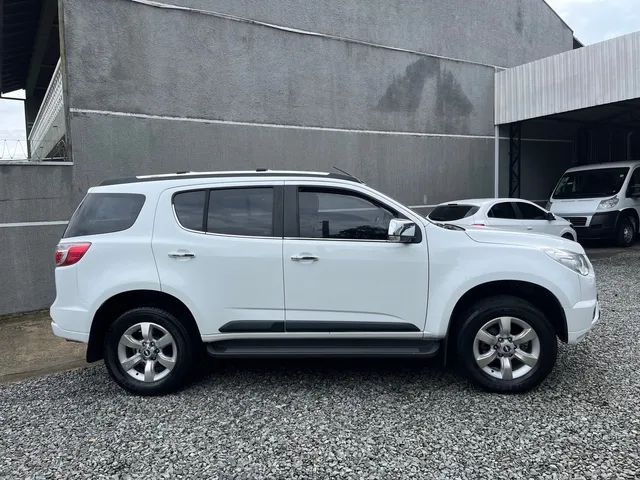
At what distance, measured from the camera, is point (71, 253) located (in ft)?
14.4

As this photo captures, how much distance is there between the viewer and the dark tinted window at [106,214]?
4449 mm

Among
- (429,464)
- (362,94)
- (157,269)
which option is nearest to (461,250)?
(429,464)

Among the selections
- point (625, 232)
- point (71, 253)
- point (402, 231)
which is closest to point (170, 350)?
point (71, 253)

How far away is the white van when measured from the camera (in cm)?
1259

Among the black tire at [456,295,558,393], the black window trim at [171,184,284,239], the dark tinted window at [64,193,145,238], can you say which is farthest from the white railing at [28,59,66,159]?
the black tire at [456,295,558,393]

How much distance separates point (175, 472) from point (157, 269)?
1.71 metres

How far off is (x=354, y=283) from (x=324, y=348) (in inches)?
23.8

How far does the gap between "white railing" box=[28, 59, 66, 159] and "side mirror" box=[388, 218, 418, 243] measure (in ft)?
20.8

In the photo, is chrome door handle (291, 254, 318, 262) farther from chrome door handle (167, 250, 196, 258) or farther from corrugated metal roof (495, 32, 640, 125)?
corrugated metal roof (495, 32, 640, 125)

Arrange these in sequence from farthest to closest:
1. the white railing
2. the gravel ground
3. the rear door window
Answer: the rear door window → the white railing → the gravel ground

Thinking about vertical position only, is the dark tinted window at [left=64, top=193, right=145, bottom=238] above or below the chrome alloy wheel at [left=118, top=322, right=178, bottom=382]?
above

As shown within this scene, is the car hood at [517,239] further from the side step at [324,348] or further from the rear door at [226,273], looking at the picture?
the rear door at [226,273]

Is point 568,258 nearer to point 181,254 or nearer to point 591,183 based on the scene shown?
point 181,254

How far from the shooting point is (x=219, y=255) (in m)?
4.30
